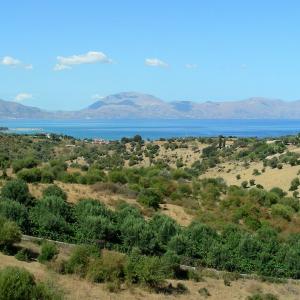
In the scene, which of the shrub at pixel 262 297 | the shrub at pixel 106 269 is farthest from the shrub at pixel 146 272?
the shrub at pixel 262 297

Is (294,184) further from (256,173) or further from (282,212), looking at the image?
(282,212)

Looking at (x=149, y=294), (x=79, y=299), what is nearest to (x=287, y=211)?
(x=149, y=294)

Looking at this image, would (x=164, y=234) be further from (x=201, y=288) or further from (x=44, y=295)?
(x=44, y=295)

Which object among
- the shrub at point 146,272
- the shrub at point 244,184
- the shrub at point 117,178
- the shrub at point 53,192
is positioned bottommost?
the shrub at point 244,184

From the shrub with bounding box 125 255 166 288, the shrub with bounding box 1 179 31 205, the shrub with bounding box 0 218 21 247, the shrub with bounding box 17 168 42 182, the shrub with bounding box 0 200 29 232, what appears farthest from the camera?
the shrub with bounding box 17 168 42 182

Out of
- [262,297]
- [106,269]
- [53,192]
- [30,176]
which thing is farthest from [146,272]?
[30,176]

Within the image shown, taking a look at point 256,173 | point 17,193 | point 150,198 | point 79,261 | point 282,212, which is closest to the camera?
point 79,261

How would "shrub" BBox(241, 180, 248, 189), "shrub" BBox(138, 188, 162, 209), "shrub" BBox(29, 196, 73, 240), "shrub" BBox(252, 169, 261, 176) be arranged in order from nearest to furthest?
"shrub" BBox(29, 196, 73, 240) < "shrub" BBox(138, 188, 162, 209) < "shrub" BBox(241, 180, 248, 189) < "shrub" BBox(252, 169, 261, 176)

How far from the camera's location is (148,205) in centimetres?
4128

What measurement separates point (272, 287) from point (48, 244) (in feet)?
35.7

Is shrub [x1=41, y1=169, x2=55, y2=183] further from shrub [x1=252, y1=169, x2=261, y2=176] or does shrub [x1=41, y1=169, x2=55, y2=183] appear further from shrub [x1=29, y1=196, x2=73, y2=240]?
shrub [x1=252, y1=169, x2=261, y2=176]

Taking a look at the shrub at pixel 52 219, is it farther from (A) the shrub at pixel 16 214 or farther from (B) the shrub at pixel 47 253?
(B) the shrub at pixel 47 253

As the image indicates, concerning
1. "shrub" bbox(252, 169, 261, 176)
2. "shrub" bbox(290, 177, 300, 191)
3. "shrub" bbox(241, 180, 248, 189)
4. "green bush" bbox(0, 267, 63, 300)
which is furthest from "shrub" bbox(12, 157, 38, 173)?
"green bush" bbox(0, 267, 63, 300)

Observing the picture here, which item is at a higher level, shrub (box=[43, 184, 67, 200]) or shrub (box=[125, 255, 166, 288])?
shrub (box=[43, 184, 67, 200])
